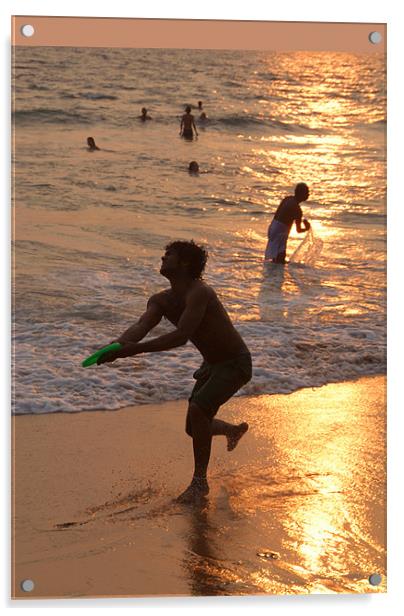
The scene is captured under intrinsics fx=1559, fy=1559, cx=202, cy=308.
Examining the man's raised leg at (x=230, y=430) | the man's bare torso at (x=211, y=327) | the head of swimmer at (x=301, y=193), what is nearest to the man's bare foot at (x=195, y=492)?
the man's raised leg at (x=230, y=430)

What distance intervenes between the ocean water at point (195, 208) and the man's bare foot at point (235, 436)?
473 millimetres

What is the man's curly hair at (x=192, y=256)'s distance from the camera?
605cm

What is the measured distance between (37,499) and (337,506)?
1177 millimetres

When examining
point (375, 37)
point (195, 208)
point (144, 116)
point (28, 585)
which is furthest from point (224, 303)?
point (28, 585)

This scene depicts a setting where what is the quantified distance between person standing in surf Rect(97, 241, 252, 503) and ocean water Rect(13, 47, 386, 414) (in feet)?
1.46

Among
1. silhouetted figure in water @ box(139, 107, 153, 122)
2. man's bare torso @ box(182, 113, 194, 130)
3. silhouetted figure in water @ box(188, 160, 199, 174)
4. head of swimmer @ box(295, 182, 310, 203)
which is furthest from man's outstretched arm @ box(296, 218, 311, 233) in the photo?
silhouetted figure in water @ box(139, 107, 153, 122)

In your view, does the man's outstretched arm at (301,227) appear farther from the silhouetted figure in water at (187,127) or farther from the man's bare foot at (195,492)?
the man's bare foot at (195,492)

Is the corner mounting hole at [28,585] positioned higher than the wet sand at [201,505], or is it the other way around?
the wet sand at [201,505]

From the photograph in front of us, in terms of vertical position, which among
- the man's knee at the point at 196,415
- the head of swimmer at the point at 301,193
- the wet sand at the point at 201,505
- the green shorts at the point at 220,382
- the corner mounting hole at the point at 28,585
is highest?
the head of swimmer at the point at 301,193

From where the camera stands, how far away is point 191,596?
5859mm

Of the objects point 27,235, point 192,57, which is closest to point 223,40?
point 192,57

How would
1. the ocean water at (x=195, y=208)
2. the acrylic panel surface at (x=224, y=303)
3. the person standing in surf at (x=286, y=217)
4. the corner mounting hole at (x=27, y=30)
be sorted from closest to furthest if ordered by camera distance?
the acrylic panel surface at (x=224, y=303), the corner mounting hole at (x=27, y=30), the ocean water at (x=195, y=208), the person standing in surf at (x=286, y=217)

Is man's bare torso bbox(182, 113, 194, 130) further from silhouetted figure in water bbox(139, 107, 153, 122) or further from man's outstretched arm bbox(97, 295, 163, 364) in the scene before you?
man's outstretched arm bbox(97, 295, 163, 364)
